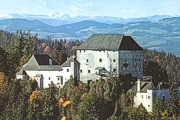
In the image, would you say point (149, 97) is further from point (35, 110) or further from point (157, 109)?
point (35, 110)

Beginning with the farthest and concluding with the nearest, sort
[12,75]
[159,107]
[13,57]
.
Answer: [13,57], [12,75], [159,107]

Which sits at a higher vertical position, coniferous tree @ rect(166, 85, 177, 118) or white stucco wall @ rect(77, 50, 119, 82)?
white stucco wall @ rect(77, 50, 119, 82)

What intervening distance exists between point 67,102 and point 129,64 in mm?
9157

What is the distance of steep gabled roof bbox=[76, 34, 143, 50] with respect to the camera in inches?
2667

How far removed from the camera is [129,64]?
222 feet

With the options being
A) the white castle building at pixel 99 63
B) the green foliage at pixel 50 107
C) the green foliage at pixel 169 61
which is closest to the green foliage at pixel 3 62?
the white castle building at pixel 99 63

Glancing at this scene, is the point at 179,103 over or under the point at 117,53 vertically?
under

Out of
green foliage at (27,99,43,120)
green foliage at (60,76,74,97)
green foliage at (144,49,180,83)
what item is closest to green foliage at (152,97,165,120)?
green foliage at (60,76,74,97)

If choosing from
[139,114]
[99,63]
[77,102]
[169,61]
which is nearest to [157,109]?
[139,114]

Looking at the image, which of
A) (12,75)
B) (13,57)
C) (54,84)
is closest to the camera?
(54,84)

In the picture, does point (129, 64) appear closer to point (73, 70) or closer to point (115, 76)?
point (115, 76)

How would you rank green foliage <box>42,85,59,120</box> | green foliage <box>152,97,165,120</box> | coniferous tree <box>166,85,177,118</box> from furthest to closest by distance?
green foliage <box>42,85,59,120</box>, coniferous tree <box>166,85,177,118</box>, green foliage <box>152,97,165,120</box>

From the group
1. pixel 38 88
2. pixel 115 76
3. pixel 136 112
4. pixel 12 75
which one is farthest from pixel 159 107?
pixel 12 75

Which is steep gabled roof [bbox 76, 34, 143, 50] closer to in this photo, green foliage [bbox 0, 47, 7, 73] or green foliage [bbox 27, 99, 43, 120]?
green foliage [bbox 27, 99, 43, 120]
